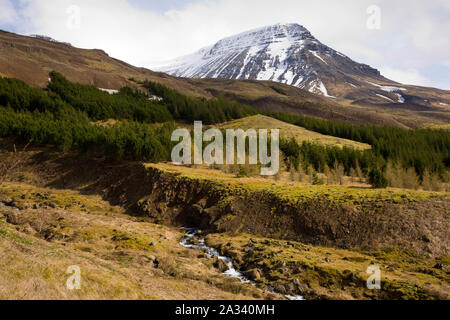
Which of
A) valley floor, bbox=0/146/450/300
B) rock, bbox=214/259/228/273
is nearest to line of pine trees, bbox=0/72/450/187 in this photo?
valley floor, bbox=0/146/450/300

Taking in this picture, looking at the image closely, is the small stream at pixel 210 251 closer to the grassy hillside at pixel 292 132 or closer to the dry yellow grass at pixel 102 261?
the dry yellow grass at pixel 102 261

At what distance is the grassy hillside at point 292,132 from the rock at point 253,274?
6318 centimetres

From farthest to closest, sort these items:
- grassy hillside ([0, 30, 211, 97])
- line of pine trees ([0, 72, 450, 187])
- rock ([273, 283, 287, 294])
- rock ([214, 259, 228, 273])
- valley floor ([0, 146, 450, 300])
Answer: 1. grassy hillside ([0, 30, 211, 97])
2. line of pine trees ([0, 72, 450, 187])
3. rock ([214, 259, 228, 273])
4. rock ([273, 283, 287, 294])
5. valley floor ([0, 146, 450, 300])

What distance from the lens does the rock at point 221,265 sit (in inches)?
794

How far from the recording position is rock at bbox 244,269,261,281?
18594 mm

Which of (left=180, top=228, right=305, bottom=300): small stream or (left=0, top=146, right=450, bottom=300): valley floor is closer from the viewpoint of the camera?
(left=0, top=146, right=450, bottom=300): valley floor

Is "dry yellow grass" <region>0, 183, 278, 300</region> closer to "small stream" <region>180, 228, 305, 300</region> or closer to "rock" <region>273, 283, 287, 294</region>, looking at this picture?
"small stream" <region>180, 228, 305, 300</region>

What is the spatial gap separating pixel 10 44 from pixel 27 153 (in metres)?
99.8

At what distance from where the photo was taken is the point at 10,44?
121m

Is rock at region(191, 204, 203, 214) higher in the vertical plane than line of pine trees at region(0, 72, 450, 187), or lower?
lower

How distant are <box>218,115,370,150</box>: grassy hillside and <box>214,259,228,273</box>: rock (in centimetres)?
6216
